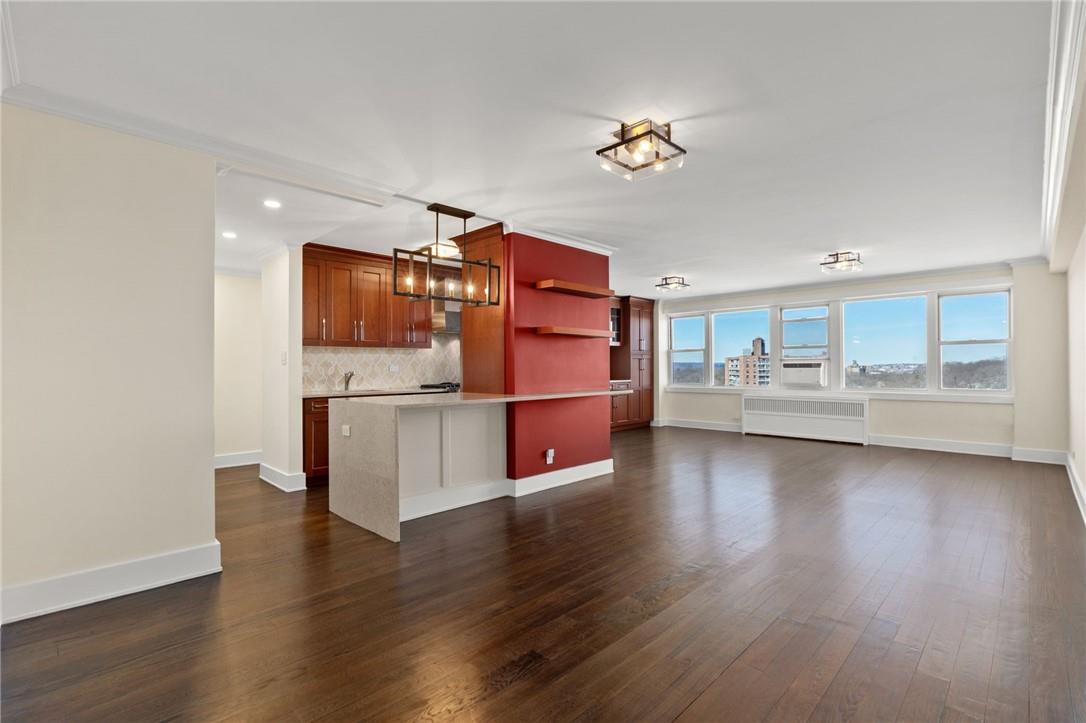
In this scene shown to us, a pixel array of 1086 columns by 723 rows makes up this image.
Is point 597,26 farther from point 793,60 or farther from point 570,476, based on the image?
point 570,476

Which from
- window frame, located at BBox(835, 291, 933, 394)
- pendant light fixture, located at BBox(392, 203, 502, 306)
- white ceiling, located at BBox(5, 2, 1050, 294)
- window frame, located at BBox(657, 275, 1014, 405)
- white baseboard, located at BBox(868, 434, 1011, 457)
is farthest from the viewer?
window frame, located at BBox(835, 291, 933, 394)

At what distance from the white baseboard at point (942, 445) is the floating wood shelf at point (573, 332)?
500 cm

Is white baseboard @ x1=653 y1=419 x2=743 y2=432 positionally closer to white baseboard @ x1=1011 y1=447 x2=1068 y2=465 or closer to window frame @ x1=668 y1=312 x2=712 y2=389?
window frame @ x1=668 y1=312 x2=712 y2=389

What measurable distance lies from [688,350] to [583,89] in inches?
315

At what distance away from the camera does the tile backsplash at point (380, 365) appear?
18.4 feet

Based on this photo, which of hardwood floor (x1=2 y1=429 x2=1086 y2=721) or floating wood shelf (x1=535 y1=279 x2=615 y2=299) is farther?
floating wood shelf (x1=535 y1=279 x2=615 y2=299)

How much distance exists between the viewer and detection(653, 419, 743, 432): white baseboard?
8.98m

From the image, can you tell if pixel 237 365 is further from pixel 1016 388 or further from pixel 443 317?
pixel 1016 388

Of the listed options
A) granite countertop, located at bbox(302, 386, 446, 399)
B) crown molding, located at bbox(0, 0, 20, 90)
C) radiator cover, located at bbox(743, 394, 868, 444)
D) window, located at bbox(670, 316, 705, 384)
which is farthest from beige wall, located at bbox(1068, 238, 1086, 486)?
crown molding, located at bbox(0, 0, 20, 90)

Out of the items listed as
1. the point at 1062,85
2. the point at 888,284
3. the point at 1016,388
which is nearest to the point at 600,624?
the point at 1062,85

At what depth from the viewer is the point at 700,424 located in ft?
31.2

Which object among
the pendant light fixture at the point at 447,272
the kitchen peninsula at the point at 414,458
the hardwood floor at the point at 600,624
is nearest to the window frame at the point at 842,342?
the hardwood floor at the point at 600,624

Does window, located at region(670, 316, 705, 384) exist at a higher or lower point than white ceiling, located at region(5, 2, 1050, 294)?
lower

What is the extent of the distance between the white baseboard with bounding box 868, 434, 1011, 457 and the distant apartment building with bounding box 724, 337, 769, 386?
1.92 metres
